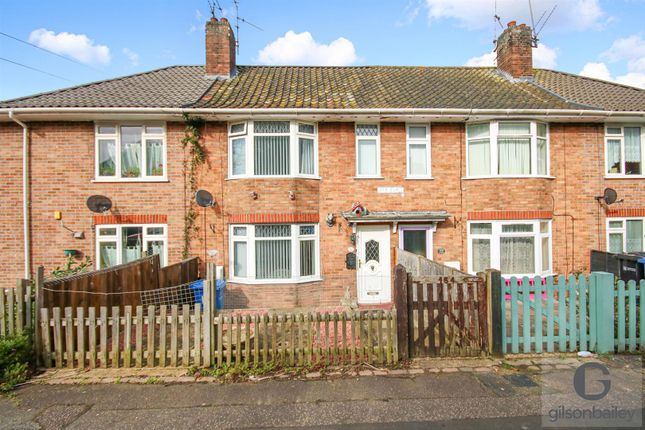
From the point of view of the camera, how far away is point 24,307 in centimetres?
475

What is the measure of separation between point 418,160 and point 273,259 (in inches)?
199

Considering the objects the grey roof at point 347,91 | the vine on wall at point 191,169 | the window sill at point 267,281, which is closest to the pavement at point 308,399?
the window sill at point 267,281

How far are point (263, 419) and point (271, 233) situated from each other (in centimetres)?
550

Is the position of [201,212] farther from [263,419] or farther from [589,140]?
[589,140]

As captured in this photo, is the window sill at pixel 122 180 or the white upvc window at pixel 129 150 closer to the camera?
the window sill at pixel 122 180

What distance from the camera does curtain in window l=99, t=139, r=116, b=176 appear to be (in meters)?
8.91

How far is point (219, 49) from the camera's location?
437 inches

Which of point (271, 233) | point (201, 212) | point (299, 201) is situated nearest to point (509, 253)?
point (299, 201)

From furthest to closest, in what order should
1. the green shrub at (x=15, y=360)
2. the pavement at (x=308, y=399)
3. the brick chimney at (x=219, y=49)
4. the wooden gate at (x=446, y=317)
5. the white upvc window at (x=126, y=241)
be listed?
the brick chimney at (x=219, y=49), the white upvc window at (x=126, y=241), the wooden gate at (x=446, y=317), the green shrub at (x=15, y=360), the pavement at (x=308, y=399)

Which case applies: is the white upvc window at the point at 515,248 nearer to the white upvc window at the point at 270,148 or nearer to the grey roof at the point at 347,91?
the grey roof at the point at 347,91

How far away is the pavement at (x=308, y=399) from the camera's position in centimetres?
351

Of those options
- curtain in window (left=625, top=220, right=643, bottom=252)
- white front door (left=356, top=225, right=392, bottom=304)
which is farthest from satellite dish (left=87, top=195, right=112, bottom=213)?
curtain in window (left=625, top=220, right=643, bottom=252)

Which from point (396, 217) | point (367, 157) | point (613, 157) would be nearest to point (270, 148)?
point (367, 157)

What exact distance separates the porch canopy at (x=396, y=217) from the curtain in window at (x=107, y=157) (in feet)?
21.6
